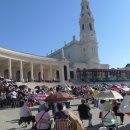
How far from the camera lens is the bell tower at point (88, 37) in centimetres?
9200

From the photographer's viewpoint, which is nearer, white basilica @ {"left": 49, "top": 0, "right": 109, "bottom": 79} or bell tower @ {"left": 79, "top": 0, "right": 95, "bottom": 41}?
white basilica @ {"left": 49, "top": 0, "right": 109, "bottom": 79}

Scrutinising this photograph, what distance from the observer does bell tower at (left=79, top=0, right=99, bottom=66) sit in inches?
3622

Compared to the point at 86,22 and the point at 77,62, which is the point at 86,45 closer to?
the point at 77,62

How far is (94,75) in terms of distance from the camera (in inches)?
3469

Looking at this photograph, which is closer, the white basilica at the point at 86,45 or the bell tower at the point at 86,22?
the white basilica at the point at 86,45

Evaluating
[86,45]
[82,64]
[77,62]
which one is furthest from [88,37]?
[82,64]

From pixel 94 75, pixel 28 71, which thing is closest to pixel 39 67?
pixel 28 71

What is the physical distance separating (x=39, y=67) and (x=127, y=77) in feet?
111

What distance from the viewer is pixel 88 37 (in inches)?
3620

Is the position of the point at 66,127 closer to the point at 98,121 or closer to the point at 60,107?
the point at 60,107

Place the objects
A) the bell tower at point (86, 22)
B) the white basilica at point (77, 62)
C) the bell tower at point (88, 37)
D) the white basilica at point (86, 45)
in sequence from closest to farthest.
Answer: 1. the white basilica at point (77, 62)
2. the white basilica at point (86, 45)
3. the bell tower at point (88, 37)
4. the bell tower at point (86, 22)

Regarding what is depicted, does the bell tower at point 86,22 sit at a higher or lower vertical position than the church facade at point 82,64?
higher

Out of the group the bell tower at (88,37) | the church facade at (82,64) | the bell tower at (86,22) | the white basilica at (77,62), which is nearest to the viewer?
the white basilica at (77,62)

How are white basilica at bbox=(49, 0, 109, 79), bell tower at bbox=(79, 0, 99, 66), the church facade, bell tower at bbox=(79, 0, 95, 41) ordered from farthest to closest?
bell tower at bbox=(79, 0, 95, 41), bell tower at bbox=(79, 0, 99, 66), white basilica at bbox=(49, 0, 109, 79), the church facade
